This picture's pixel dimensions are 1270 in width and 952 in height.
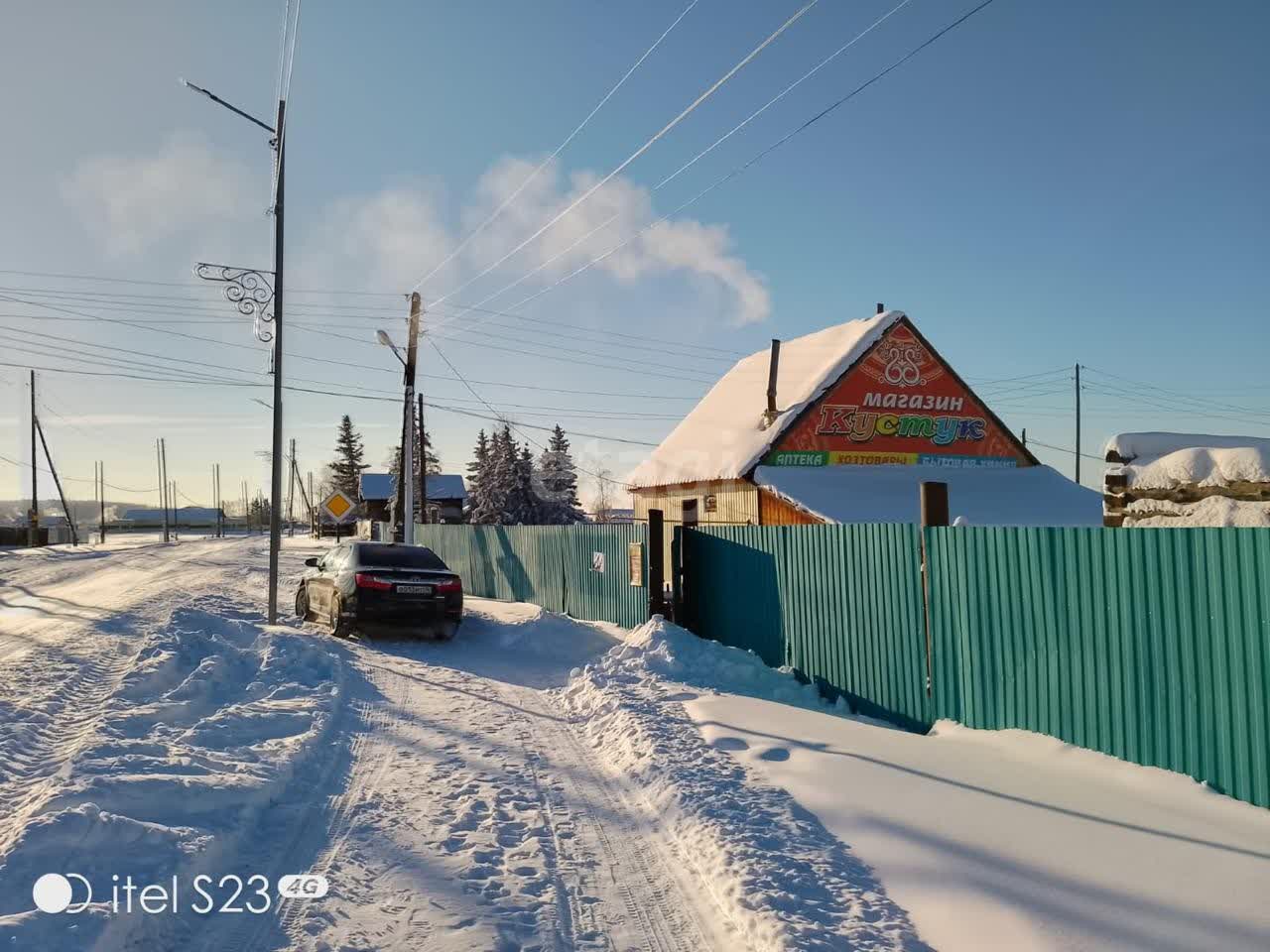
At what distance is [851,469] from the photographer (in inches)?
806

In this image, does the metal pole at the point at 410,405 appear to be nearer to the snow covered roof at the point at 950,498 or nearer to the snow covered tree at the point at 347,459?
the snow covered roof at the point at 950,498

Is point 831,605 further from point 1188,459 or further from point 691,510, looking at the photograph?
point 691,510

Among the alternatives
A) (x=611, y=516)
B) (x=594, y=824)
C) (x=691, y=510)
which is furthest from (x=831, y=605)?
(x=611, y=516)

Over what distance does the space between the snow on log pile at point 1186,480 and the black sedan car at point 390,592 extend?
934 cm

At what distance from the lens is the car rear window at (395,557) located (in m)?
13.0

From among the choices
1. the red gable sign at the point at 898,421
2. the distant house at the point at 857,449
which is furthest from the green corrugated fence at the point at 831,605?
the red gable sign at the point at 898,421

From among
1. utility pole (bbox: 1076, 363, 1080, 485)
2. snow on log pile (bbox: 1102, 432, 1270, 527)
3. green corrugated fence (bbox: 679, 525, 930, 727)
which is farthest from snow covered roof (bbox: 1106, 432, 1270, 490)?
utility pole (bbox: 1076, 363, 1080, 485)

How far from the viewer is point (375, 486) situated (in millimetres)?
69500

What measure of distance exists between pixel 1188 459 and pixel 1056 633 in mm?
1928

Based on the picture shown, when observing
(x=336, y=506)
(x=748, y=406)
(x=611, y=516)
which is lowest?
(x=611, y=516)

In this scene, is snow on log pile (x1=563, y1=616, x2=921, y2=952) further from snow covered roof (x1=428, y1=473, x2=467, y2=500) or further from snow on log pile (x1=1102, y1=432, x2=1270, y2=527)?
snow covered roof (x1=428, y1=473, x2=467, y2=500)

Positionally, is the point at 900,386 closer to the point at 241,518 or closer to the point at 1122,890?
the point at 1122,890

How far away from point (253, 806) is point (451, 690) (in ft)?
13.7

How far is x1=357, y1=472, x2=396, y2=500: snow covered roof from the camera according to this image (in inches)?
2692
